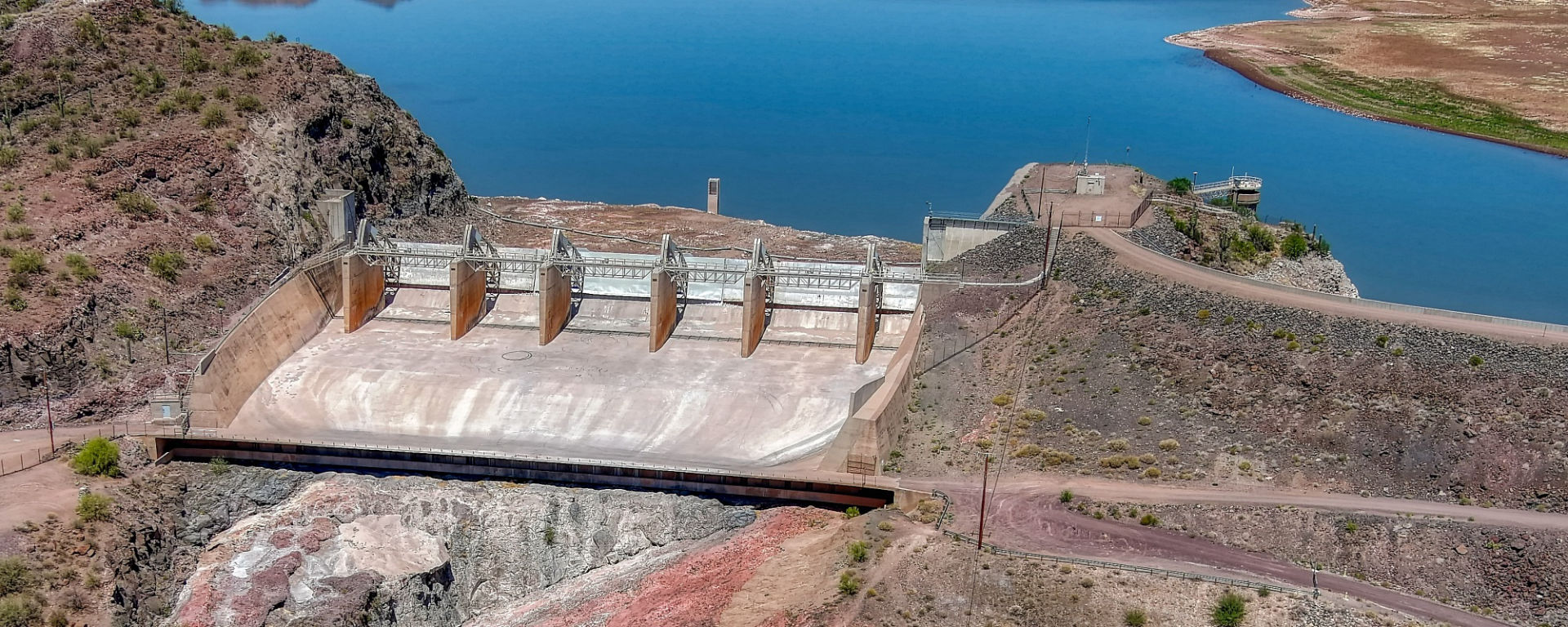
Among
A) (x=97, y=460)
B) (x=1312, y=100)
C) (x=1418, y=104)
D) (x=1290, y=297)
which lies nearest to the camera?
(x=97, y=460)

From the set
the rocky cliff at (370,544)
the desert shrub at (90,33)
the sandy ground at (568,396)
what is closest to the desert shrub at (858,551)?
the rocky cliff at (370,544)

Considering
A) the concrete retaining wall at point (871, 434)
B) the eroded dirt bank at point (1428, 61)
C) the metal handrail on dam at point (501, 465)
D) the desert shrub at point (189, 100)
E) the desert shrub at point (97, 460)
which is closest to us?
the concrete retaining wall at point (871, 434)

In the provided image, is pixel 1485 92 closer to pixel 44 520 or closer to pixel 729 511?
pixel 729 511

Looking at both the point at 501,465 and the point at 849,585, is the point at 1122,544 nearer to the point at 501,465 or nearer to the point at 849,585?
the point at 849,585

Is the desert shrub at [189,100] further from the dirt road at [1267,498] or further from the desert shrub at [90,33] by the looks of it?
→ the dirt road at [1267,498]

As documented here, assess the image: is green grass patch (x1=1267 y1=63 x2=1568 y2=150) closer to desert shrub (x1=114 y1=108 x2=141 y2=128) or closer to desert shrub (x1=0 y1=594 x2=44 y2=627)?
desert shrub (x1=114 y1=108 x2=141 y2=128)

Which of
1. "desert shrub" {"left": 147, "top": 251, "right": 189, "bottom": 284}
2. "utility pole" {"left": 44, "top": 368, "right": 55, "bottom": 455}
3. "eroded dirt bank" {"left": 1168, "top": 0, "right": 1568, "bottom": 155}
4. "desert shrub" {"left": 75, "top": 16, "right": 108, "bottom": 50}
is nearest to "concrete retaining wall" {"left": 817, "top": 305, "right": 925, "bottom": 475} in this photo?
"utility pole" {"left": 44, "top": 368, "right": 55, "bottom": 455}

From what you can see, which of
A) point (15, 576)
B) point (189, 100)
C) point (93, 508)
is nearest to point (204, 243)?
point (189, 100)
